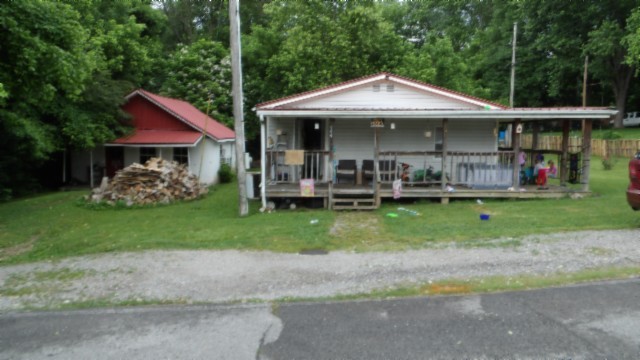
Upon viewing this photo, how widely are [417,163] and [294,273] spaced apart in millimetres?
9891

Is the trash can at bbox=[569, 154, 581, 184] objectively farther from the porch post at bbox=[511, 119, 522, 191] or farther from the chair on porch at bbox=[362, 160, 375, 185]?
the chair on porch at bbox=[362, 160, 375, 185]

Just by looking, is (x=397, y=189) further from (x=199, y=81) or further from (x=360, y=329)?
(x=199, y=81)

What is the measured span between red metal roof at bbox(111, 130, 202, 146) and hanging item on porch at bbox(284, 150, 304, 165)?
6.91 meters

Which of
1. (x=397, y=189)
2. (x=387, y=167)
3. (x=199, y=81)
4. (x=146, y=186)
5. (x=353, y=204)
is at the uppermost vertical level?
(x=199, y=81)

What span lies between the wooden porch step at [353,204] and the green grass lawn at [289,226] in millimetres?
391

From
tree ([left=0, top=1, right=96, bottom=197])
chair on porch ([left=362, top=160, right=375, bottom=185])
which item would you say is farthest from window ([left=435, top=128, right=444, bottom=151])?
tree ([left=0, top=1, right=96, bottom=197])

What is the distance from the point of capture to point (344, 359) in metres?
4.24

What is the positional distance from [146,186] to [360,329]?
12.3 m

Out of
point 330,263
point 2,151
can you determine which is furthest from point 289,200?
point 2,151

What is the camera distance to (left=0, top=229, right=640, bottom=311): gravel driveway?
6.36m

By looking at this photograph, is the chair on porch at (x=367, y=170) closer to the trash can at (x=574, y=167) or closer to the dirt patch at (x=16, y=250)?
the trash can at (x=574, y=167)

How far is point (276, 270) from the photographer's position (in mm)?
7242

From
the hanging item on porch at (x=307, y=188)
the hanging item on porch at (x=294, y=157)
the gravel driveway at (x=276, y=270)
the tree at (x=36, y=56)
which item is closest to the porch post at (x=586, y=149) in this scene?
the gravel driveway at (x=276, y=270)

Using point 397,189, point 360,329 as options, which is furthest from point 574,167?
point 360,329
